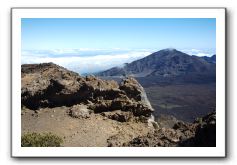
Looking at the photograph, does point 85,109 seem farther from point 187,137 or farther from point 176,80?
point 187,137

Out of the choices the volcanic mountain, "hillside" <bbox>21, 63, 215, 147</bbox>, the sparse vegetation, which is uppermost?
the volcanic mountain

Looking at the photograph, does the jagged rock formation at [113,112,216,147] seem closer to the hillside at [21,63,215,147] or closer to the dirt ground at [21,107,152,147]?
the hillside at [21,63,215,147]

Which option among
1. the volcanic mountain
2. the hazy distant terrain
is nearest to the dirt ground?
the hazy distant terrain

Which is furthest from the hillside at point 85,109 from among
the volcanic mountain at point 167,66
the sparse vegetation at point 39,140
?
the volcanic mountain at point 167,66

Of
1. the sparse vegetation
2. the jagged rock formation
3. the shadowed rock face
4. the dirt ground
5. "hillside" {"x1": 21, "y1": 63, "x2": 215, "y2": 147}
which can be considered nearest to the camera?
the jagged rock formation

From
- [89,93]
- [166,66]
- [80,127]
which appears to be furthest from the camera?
[89,93]

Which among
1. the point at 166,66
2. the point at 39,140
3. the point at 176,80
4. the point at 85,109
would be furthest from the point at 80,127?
the point at 176,80
